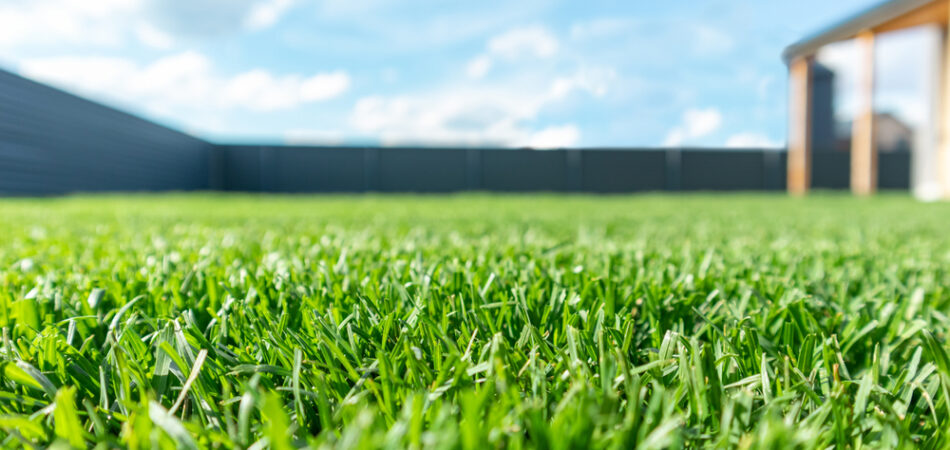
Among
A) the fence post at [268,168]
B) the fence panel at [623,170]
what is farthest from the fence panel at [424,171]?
the fence panel at [623,170]

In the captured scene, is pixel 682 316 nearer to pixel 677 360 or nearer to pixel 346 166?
pixel 677 360

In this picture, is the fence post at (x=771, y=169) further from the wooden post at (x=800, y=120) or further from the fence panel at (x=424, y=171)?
the fence panel at (x=424, y=171)

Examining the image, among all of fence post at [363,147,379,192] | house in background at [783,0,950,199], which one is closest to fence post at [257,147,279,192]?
fence post at [363,147,379,192]

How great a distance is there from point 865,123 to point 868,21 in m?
2.01

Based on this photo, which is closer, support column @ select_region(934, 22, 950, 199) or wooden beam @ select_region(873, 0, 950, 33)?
support column @ select_region(934, 22, 950, 199)

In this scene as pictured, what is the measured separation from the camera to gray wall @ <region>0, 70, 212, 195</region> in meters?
11.1

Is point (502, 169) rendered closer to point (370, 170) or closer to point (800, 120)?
point (370, 170)

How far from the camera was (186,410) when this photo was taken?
59cm

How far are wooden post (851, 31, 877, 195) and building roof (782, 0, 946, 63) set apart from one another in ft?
0.87

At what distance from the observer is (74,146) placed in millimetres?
13055

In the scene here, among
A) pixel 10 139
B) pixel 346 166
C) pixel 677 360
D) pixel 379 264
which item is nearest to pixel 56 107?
pixel 10 139

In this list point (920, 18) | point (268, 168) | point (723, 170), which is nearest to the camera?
point (920, 18)

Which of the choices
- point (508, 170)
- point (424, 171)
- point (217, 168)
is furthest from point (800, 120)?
point (217, 168)

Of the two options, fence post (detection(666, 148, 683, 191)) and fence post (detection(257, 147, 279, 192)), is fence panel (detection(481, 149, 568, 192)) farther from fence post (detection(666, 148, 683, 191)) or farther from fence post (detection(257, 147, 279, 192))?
fence post (detection(257, 147, 279, 192))
